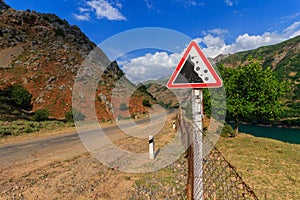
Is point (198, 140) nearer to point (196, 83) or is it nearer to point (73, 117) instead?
point (196, 83)

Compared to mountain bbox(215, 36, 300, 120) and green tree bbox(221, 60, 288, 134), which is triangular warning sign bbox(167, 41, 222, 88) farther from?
mountain bbox(215, 36, 300, 120)

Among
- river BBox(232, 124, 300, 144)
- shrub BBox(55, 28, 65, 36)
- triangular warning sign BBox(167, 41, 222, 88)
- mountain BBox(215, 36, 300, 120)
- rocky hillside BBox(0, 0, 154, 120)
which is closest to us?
triangular warning sign BBox(167, 41, 222, 88)

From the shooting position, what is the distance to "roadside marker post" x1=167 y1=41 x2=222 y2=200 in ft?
8.98

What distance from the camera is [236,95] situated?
14414mm

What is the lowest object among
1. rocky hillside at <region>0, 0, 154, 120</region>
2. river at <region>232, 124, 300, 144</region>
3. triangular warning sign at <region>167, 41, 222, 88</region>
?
river at <region>232, 124, 300, 144</region>

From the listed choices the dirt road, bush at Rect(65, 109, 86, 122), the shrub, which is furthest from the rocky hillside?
the dirt road

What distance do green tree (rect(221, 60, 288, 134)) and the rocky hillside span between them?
1069 inches

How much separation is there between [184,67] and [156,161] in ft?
17.5

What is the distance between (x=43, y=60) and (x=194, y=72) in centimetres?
5304

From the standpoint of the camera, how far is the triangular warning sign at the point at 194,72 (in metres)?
2.72

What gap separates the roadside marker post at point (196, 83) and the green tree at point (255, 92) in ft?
40.8

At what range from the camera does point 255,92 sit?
13.7 meters

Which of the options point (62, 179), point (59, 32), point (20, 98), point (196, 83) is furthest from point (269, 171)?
point (59, 32)

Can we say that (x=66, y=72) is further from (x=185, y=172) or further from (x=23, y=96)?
(x=185, y=172)
